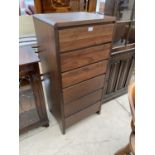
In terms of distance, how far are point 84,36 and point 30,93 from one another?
0.72 meters

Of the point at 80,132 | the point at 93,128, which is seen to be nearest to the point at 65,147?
the point at 80,132

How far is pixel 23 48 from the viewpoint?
1341 millimetres

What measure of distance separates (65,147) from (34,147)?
31cm

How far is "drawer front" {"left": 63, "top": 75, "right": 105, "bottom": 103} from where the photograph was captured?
1.21 m

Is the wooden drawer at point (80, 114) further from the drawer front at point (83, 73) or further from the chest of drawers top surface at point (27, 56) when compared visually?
the chest of drawers top surface at point (27, 56)

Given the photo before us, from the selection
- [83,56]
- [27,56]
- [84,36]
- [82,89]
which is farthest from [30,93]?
[84,36]

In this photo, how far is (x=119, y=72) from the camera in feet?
5.67

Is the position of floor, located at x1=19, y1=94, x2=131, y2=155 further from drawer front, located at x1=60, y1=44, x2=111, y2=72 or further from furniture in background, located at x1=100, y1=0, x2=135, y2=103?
drawer front, located at x1=60, y1=44, x2=111, y2=72

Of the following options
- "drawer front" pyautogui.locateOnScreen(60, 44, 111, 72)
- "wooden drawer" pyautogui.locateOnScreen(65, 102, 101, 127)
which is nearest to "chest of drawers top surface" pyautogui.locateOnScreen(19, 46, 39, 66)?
"drawer front" pyautogui.locateOnScreen(60, 44, 111, 72)

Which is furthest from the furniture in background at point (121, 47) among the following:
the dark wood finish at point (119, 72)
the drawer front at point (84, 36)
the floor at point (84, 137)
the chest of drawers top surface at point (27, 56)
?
the chest of drawers top surface at point (27, 56)

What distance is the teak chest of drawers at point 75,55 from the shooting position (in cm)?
94

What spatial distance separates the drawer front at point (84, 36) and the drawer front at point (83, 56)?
4 centimetres
